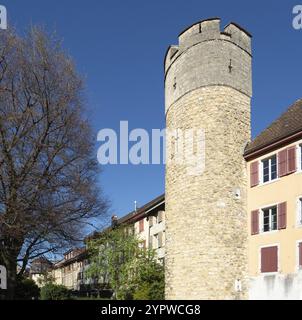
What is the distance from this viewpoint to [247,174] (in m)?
25.2

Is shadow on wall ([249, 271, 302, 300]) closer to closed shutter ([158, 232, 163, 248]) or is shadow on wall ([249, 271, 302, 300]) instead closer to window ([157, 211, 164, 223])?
closed shutter ([158, 232, 163, 248])

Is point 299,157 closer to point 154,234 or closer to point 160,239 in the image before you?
point 160,239

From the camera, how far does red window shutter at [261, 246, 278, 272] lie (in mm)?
22078

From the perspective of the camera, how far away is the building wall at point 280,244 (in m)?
21.0

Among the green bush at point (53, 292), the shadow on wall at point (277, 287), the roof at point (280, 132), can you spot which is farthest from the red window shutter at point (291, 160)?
the green bush at point (53, 292)

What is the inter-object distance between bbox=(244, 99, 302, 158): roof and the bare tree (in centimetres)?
A: 876

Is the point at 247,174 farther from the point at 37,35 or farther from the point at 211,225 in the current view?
the point at 37,35

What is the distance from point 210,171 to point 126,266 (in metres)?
11.6

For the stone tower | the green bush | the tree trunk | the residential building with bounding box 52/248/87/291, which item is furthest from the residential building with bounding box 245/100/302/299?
the residential building with bounding box 52/248/87/291

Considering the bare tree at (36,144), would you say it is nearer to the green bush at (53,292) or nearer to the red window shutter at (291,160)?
the red window shutter at (291,160)

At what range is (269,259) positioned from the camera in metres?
22.4
